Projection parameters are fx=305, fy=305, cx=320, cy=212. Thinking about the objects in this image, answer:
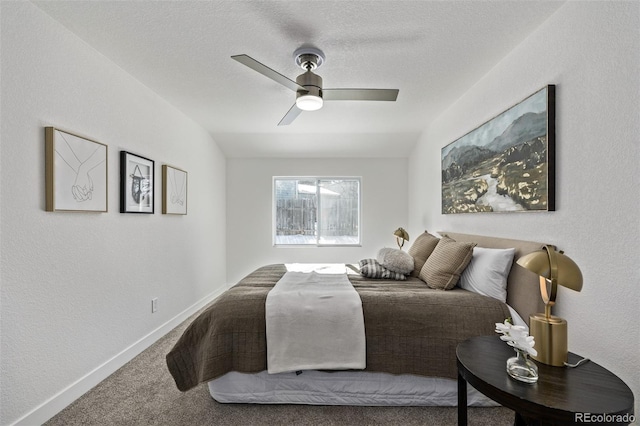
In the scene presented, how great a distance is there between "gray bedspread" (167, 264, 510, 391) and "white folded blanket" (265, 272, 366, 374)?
0.18ft

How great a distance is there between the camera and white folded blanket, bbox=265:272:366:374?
1.82 metres

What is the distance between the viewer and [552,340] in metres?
1.23

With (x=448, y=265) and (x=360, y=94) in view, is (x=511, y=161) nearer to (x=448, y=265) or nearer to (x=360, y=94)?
(x=448, y=265)

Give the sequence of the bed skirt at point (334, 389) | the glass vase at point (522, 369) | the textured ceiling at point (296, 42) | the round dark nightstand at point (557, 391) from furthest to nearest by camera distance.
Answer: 1. the bed skirt at point (334, 389)
2. the textured ceiling at point (296, 42)
3. the glass vase at point (522, 369)
4. the round dark nightstand at point (557, 391)

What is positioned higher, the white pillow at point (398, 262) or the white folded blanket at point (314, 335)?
the white pillow at point (398, 262)

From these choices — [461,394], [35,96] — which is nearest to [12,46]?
[35,96]

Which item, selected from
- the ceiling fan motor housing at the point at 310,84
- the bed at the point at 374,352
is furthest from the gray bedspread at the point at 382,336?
the ceiling fan motor housing at the point at 310,84

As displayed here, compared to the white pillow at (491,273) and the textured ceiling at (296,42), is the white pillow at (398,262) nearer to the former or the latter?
the white pillow at (491,273)

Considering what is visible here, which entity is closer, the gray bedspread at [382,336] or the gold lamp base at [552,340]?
the gold lamp base at [552,340]

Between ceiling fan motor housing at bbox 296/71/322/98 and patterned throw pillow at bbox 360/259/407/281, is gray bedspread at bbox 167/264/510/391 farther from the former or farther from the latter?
ceiling fan motor housing at bbox 296/71/322/98

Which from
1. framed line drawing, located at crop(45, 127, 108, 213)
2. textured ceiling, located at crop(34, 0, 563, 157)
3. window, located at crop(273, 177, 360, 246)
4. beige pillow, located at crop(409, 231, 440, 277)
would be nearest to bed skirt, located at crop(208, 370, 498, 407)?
beige pillow, located at crop(409, 231, 440, 277)

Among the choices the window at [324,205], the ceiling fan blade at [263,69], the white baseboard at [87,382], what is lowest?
the white baseboard at [87,382]

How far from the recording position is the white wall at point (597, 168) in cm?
137

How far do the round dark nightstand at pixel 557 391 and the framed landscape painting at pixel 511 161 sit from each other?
38.9 inches
